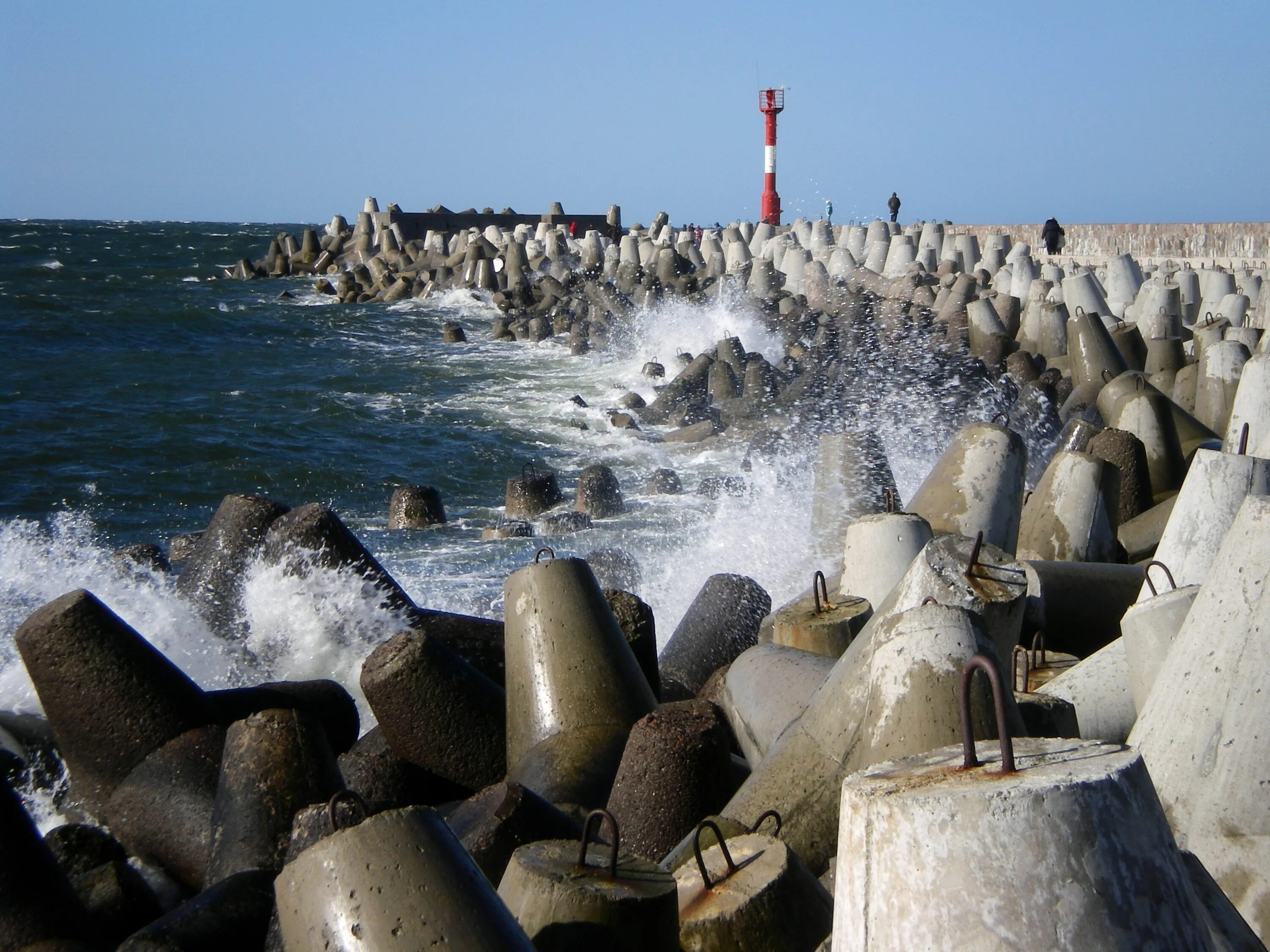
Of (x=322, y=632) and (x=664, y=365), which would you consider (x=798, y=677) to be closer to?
(x=322, y=632)

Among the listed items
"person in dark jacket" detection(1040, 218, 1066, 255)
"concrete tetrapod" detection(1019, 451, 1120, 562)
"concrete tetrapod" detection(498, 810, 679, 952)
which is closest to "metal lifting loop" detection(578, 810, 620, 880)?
A: "concrete tetrapod" detection(498, 810, 679, 952)

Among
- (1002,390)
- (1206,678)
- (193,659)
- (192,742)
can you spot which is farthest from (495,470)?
(1206,678)

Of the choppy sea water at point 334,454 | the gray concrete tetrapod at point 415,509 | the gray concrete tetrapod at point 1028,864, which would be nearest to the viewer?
the gray concrete tetrapod at point 1028,864

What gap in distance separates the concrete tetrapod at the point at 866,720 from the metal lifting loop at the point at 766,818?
3 centimetres

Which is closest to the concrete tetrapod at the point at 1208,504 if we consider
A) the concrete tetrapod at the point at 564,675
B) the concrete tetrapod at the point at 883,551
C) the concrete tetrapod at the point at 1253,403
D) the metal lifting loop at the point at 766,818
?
the concrete tetrapod at the point at 883,551

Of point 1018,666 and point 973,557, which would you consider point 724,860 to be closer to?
point 973,557

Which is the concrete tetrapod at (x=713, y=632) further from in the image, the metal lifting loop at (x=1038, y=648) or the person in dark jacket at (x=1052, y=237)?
the person in dark jacket at (x=1052, y=237)

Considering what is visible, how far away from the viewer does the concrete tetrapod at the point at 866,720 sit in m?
2.77

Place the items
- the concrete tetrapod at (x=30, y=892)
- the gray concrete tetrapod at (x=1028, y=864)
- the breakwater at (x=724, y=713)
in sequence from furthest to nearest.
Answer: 1. the concrete tetrapod at (x=30, y=892)
2. the breakwater at (x=724, y=713)
3. the gray concrete tetrapod at (x=1028, y=864)

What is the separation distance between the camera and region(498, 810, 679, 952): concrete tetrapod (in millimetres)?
2426

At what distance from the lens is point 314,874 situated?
216 cm

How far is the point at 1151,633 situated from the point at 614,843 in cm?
172

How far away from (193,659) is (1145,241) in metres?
16.8

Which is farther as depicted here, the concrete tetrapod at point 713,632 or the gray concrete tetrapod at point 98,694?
the concrete tetrapod at point 713,632
